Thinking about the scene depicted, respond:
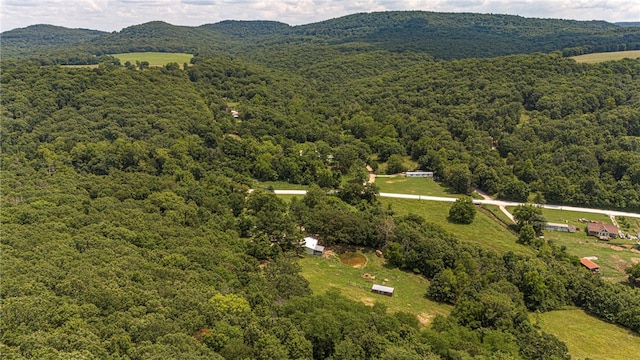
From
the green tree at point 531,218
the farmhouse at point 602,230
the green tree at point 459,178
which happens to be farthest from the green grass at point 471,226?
the farmhouse at point 602,230

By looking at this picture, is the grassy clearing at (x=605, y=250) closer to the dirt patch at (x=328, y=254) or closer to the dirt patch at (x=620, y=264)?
the dirt patch at (x=620, y=264)

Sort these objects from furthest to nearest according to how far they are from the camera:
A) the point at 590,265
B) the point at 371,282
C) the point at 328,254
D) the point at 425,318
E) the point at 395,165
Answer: the point at 395,165 → the point at 590,265 → the point at 328,254 → the point at 371,282 → the point at 425,318

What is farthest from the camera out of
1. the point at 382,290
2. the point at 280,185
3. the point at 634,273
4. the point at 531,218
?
the point at 280,185

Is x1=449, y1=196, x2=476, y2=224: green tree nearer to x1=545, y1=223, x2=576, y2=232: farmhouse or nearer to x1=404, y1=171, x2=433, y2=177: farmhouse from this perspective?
x1=545, y1=223, x2=576, y2=232: farmhouse

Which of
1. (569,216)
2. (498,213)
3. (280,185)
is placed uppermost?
(280,185)

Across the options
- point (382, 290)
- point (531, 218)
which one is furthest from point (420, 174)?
point (382, 290)

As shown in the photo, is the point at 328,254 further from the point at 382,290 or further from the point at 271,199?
the point at 271,199
